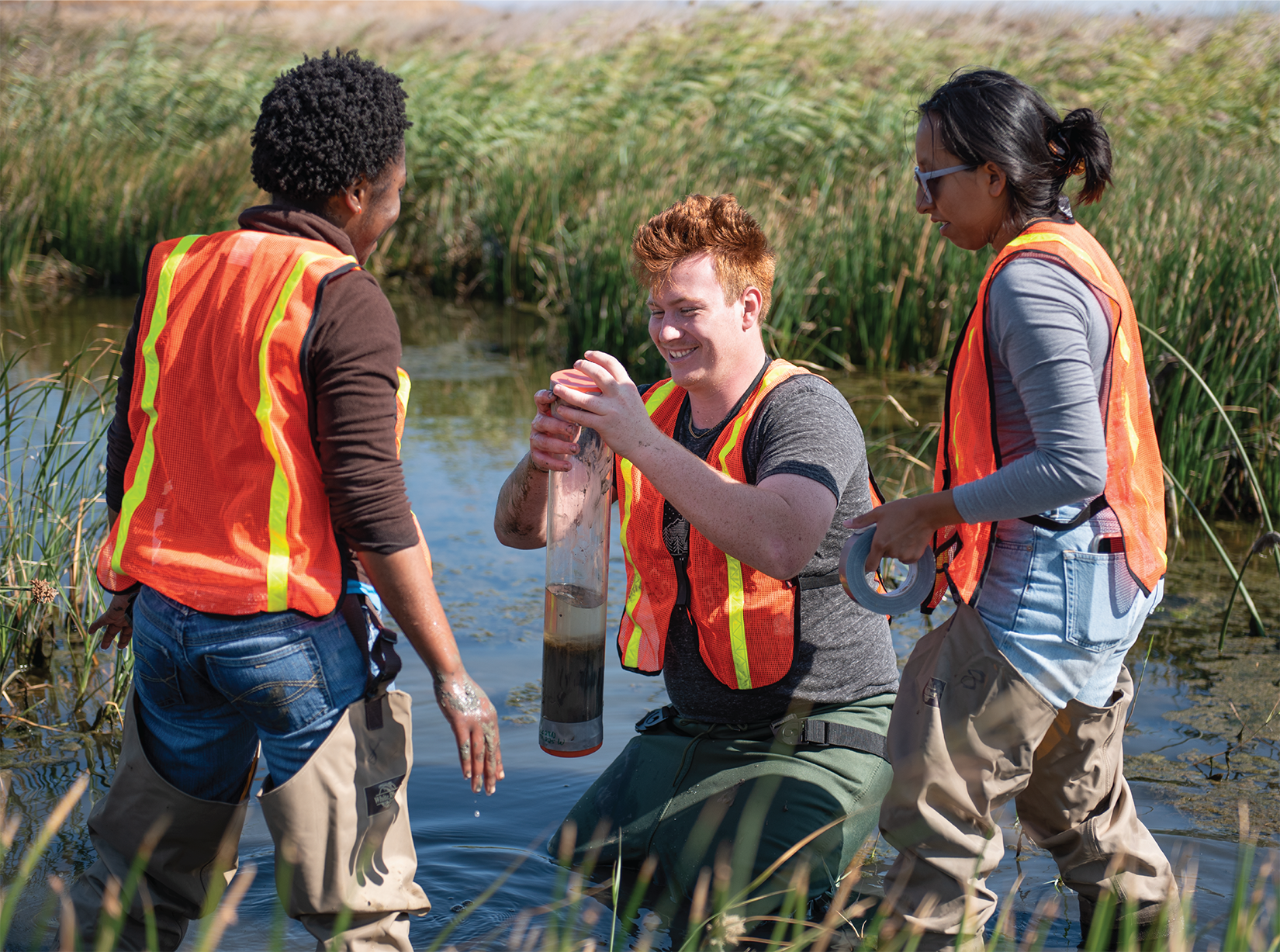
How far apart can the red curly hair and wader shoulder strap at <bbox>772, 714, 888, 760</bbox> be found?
1.04 metres

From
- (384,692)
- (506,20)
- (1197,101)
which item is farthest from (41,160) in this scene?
(506,20)

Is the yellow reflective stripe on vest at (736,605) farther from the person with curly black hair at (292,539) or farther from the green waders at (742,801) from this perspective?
the person with curly black hair at (292,539)

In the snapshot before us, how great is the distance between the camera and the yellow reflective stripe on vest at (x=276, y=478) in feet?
7.47

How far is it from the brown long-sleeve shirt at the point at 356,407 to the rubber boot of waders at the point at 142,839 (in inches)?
25.7

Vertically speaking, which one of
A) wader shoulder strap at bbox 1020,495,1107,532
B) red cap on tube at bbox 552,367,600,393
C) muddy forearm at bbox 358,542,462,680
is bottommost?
muddy forearm at bbox 358,542,462,680

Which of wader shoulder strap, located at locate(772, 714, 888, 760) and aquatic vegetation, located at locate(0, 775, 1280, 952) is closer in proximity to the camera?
aquatic vegetation, located at locate(0, 775, 1280, 952)

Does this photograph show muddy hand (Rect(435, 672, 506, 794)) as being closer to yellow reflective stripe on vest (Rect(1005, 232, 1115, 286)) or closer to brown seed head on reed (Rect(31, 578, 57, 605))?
yellow reflective stripe on vest (Rect(1005, 232, 1115, 286))

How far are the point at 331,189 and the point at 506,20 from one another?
3861 centimetres

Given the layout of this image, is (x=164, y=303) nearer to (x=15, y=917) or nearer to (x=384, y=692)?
(x=384, y=692)

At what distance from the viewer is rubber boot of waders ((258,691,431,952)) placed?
233 centimetres

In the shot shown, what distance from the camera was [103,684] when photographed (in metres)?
4.06

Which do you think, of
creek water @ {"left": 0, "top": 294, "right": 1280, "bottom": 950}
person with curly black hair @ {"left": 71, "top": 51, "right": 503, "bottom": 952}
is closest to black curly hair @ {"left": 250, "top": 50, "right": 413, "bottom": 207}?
person with curly black hair @ {"left": 71, "top": 51, "right": 503, "bottom": 952}

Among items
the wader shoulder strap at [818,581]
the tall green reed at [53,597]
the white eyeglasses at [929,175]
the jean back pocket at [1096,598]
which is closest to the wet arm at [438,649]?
the wader shoulder strap at [818,581]

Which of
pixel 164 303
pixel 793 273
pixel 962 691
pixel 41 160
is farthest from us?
pixel 41 160
